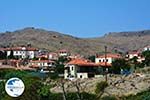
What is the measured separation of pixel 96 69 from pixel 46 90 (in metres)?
40.0

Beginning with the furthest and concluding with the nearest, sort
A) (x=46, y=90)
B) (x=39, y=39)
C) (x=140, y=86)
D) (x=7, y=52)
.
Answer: (x=39, y=39), (x=7, y=52), (x=140, y=86), (x=46, y=90)

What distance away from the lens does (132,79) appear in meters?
43.6

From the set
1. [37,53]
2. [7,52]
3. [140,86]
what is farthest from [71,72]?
[37,53]

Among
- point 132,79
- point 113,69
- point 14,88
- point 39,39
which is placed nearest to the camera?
point 14,88

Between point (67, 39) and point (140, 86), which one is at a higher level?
point (67, 39)

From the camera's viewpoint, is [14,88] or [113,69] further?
[113,69]

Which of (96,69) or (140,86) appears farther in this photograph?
(96,69)

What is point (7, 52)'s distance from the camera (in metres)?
122

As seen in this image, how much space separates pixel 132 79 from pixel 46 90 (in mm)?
14532

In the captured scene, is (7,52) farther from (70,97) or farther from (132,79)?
(70,97)

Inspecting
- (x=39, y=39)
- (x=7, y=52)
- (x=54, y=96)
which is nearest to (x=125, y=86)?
(x=54, y=96)

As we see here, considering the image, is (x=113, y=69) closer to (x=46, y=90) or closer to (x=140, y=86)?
(x=140, y=86)

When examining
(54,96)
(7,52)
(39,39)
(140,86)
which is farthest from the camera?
(39,39)

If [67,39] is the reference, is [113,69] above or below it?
below
